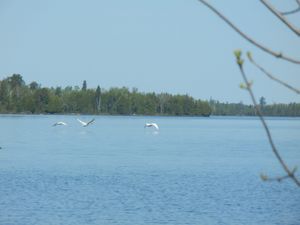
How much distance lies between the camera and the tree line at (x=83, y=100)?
159 meters

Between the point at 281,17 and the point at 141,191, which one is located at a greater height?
the point at 281,17

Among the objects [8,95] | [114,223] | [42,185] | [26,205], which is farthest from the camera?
[8,95]

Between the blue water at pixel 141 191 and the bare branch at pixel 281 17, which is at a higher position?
the bare branch at pixel 281 17

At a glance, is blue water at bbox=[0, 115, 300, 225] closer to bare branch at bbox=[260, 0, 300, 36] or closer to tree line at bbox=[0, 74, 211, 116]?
bare branch at bbox=[260, 0, 300, 36]

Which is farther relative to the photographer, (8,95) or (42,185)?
(8,95)

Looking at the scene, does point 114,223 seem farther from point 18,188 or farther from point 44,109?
point 44,109

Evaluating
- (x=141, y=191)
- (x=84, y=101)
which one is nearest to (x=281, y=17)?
(x=141, y=191)

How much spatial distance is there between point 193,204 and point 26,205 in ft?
14.8

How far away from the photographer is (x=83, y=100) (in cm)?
16612

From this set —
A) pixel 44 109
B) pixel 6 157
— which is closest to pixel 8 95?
pixel 44 109

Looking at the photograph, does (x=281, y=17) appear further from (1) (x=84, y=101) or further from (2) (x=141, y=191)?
(1) (x=84, y=101)

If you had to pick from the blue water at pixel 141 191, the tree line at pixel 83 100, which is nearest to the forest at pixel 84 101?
the tree line at pixel 83 100

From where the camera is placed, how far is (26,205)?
20.3m

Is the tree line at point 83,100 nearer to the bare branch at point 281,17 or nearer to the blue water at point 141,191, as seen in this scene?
the blue water at point 141,191
